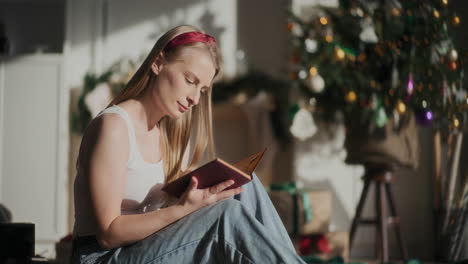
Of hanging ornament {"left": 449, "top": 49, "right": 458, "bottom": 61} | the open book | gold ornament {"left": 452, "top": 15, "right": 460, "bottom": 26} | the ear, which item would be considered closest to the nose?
the ear

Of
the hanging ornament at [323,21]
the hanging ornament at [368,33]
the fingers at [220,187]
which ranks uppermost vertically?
the hanging ornament at [323,21]

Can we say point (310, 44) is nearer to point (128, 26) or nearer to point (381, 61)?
point (381, 61)

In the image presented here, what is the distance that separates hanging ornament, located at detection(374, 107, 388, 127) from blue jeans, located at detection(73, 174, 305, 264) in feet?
6.41

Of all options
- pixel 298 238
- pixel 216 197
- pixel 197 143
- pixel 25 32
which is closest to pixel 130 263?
pixel 216 197

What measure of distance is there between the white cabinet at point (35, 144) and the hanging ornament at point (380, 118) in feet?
6.99

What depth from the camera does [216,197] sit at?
1.37 metres

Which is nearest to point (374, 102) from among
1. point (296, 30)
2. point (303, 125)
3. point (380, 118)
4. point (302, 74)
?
point (380, 118)

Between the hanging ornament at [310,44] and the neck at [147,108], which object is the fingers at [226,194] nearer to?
the neck at [147,108]

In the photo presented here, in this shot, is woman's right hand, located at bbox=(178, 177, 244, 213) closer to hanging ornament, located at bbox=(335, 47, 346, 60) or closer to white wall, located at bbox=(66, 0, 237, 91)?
hanging ornament, located at bbox=(335, 47, 346, 60)

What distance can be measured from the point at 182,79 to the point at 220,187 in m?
0.30

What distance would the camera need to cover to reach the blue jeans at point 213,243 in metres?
1.21

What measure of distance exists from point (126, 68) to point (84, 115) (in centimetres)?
44

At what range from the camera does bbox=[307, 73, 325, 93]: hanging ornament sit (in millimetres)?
3242

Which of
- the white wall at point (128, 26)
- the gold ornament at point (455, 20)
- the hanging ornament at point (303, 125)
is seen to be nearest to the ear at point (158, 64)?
the gold ornament at point (455, 20)
